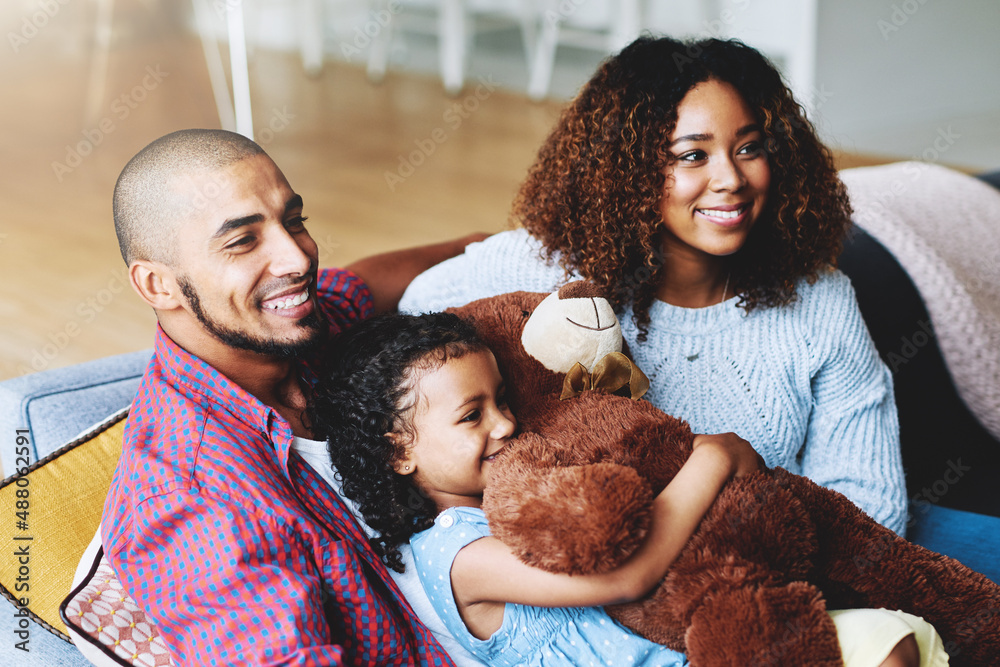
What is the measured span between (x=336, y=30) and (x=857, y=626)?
6.22m

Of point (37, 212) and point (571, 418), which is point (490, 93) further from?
→ point (571, 418)

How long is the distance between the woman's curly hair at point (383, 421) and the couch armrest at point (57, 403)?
0.50 metres

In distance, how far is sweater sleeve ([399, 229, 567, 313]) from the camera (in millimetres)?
1562

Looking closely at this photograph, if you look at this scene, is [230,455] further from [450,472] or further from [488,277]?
[488,277]

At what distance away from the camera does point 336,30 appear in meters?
6.38

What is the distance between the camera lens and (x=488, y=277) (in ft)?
5.18

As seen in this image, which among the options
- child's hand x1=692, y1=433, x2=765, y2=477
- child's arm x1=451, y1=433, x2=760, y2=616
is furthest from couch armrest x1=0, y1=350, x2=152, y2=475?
child's hand x1=692, y1=433, x2=765, y2=477

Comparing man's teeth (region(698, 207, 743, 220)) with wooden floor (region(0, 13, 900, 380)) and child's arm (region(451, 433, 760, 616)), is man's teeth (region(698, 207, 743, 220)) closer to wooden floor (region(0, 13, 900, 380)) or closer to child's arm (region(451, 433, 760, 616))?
child's arm (region(451, 433, 760, 616))

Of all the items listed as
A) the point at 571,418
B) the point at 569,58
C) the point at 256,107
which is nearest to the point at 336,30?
the point at 256,107

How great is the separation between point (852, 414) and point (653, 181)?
0.54 meters

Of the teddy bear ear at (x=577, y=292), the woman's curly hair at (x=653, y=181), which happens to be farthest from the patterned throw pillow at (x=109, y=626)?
the woman's curly hair at (x=653, y=181)

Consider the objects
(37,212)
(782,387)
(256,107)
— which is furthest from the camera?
(256,107)

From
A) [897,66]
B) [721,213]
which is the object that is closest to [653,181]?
[721,213]

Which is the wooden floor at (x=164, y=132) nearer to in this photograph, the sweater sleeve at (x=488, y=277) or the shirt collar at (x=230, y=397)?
the sweater sleeve at (x=488, y=277)
